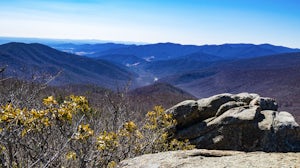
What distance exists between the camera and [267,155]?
7.89m

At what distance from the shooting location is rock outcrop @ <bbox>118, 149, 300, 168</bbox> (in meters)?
7.29

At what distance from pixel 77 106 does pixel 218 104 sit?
44.1 feet

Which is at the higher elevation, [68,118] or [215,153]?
[68,118]

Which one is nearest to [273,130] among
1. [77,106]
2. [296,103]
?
[77,106]

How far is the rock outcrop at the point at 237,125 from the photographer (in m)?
14.8

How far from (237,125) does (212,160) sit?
856 centimetres

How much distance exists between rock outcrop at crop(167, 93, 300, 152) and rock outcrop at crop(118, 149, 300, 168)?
267 inches

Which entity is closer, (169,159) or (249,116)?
(169,159)

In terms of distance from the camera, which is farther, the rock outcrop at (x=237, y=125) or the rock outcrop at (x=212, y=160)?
the rock outcrop at (x=237, y=125)

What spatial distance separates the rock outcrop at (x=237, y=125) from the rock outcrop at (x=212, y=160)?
6.79 m

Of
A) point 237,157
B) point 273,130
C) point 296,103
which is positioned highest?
point 237,157

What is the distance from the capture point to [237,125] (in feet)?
52.7

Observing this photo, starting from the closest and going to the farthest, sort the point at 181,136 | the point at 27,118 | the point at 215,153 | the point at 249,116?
the point at 27,118 < the point at 215,153 < the point at 249,116 < the point at 181,136

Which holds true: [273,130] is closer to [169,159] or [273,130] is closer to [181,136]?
[181,136]
